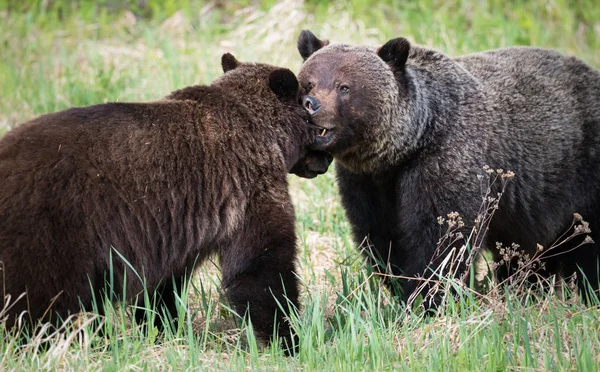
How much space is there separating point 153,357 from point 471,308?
82.2 inches

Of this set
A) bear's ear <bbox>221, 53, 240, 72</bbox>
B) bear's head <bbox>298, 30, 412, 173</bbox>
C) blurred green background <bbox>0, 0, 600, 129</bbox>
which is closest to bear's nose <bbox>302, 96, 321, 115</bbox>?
bear's head <bbox>298, 30, 412, 173</bbox>

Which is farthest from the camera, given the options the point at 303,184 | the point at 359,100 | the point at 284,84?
the point at 303,184

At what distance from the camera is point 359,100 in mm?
6219

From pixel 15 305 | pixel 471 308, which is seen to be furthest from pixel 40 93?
pixel 471 308

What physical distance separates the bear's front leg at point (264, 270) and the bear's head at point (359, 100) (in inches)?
34.3

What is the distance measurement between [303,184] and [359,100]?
351 centimetres

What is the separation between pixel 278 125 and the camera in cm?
588

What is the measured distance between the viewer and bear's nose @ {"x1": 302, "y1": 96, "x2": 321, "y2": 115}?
238 inches

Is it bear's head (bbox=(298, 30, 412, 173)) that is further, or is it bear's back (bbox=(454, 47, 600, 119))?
bear's back (bbox=(454, 47, 600, 119))

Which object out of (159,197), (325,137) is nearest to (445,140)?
(325,137)

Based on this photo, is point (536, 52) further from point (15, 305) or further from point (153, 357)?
point (15, 305)

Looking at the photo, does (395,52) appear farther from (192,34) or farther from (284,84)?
(192,34)

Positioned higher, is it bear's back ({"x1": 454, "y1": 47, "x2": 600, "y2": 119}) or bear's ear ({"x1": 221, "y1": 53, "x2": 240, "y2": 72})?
bear's ear ({"x1": 221, "y1": 53, "x2": 240, "y2": 72})

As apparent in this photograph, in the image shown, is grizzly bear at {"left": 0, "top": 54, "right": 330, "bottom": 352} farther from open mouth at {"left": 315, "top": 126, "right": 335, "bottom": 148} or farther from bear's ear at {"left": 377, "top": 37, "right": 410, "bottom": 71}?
bear's ear at {"left": 377, "top": 37, "right": 410, "bottom": 71}
